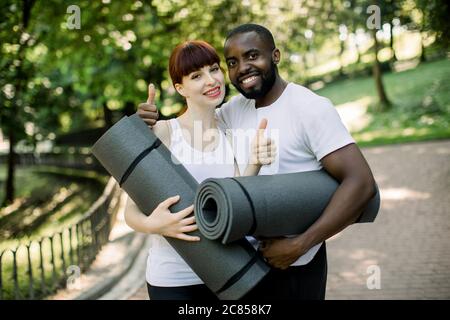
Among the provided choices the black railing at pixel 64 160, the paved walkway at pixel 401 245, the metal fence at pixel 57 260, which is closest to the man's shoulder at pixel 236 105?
the paved walkway at pixel 401 245

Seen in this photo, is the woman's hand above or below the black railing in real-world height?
above

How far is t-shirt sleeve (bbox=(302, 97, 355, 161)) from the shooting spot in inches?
81.0

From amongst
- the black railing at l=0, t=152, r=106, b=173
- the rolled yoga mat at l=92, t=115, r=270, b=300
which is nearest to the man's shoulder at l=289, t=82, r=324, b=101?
the rolled yoga mat at l=92, t=115, r=270, b=300

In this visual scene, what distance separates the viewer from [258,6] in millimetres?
10469

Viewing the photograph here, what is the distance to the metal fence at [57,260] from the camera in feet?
18.0

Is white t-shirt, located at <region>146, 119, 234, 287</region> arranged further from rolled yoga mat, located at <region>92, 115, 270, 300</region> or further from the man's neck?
the man's neck

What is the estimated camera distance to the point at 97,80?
9.58 m

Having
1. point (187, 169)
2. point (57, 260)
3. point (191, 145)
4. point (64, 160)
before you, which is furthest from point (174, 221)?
point (64, 160)

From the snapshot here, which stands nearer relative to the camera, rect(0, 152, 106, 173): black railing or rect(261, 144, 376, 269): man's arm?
rect(261, 144, 376, 269): man's arm

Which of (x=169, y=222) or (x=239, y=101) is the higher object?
(x=239, y=101)

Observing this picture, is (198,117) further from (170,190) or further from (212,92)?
(170,190)

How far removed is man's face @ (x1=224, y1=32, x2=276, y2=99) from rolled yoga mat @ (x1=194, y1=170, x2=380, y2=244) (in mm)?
446

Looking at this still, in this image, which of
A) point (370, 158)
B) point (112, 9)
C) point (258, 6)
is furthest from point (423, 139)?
point (112, 9)

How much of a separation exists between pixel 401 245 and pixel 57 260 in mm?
5077
